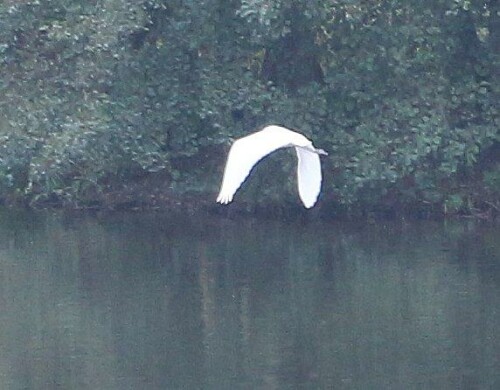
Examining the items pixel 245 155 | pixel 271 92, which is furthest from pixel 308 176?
pixel 271 92

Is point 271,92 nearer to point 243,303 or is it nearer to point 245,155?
point 243,303

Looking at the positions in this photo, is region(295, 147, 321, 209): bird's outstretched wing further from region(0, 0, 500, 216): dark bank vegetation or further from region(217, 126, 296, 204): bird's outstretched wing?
region(0, 0, 500, 216): dark bank vegetation

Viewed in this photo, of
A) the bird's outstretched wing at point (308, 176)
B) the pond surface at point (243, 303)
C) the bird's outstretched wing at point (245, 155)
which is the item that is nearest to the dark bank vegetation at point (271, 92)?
the pond surface at point (243, 303)

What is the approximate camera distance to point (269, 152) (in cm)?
1069

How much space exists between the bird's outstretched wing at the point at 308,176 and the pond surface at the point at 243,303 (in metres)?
1.21

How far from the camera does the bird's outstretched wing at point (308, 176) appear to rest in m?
10.8

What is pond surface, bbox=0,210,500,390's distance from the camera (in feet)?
35.6

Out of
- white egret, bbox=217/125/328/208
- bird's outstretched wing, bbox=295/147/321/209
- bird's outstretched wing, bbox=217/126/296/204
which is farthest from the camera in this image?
bird's outstretched wing, bbox=295/147/321/209

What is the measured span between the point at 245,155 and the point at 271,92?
6.38 meters

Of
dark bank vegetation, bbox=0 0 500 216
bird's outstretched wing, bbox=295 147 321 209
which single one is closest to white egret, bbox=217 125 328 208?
bird's outstretched wing, bbox=295 147 321 209

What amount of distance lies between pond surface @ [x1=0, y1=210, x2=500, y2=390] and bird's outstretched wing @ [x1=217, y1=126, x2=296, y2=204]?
1478mm

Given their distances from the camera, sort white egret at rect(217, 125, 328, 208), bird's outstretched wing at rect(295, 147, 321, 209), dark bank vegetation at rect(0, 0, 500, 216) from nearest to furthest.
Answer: white egret at rect(217, 125, 328, 208)
bird's outstretched wing at rect(295, 147, 321, 209)
dark bank vegetation at rect(0, 0, 500, 216)

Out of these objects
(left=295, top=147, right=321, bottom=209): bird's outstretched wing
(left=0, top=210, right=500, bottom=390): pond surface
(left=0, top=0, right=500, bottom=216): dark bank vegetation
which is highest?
(left=0, top=0, right=500, bottom=216): dark bank vegetation

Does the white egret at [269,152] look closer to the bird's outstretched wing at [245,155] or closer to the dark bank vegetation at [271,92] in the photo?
the bird's outstretched wing at [245,155]
